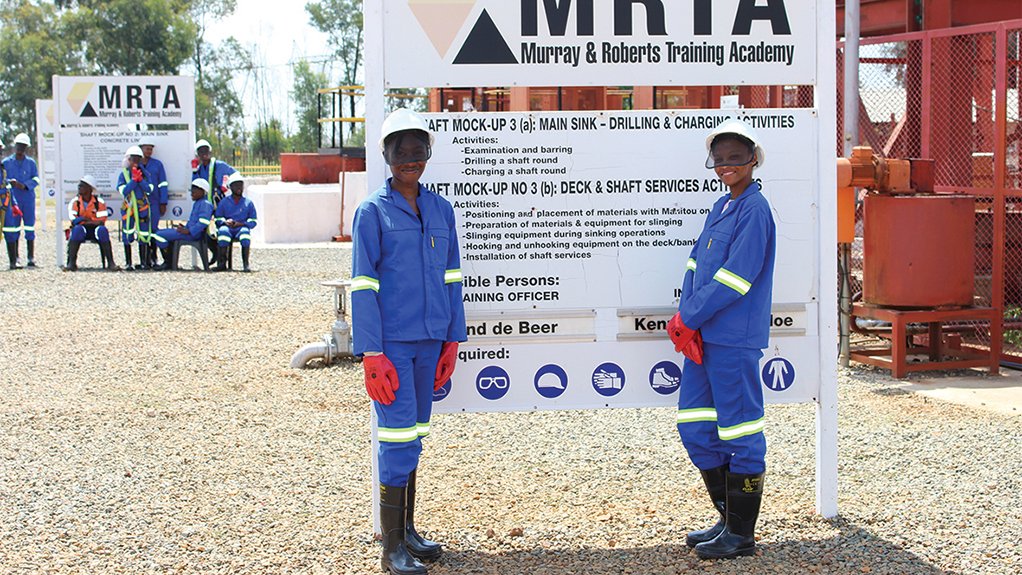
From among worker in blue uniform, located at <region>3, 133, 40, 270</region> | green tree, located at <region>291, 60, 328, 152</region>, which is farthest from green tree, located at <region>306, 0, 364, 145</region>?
A: worker in blue uniform, located at <region>3, 133, 40, 270</region>

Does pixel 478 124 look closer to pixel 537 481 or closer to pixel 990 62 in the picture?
pixel 537 481

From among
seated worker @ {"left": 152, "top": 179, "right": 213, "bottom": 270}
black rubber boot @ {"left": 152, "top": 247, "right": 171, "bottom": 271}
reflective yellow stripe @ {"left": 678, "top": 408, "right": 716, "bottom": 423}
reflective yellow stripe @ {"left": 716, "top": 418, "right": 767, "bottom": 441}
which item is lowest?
reflective yellow stripe @ {"left": 716, "top": 418, "right": 767, "bottom": 441}

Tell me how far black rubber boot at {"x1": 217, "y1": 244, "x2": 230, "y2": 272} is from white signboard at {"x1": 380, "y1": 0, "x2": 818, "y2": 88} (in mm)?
14281

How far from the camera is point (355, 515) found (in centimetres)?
→ 630

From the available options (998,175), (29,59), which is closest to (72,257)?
(998,175)

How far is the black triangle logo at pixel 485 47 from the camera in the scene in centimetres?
575

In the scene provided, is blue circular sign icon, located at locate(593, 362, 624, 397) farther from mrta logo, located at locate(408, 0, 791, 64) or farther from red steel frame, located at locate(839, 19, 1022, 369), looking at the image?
red steel frame, located at locate(839, 19, 1022, 369)

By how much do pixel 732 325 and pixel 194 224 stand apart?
15185 millimetres

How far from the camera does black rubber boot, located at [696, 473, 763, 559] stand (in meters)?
5.53

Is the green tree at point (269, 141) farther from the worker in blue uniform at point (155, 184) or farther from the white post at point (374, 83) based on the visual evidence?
the white post at point (374, 83)

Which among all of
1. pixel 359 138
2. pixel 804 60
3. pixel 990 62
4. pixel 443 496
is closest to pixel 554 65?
pixel 804 60

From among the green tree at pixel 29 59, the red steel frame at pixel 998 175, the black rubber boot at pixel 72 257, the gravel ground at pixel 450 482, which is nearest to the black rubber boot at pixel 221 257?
the black rubber boot at pixel 72 257

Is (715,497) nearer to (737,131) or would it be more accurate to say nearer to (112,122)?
(737,131)

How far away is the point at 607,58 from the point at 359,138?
126 ft
